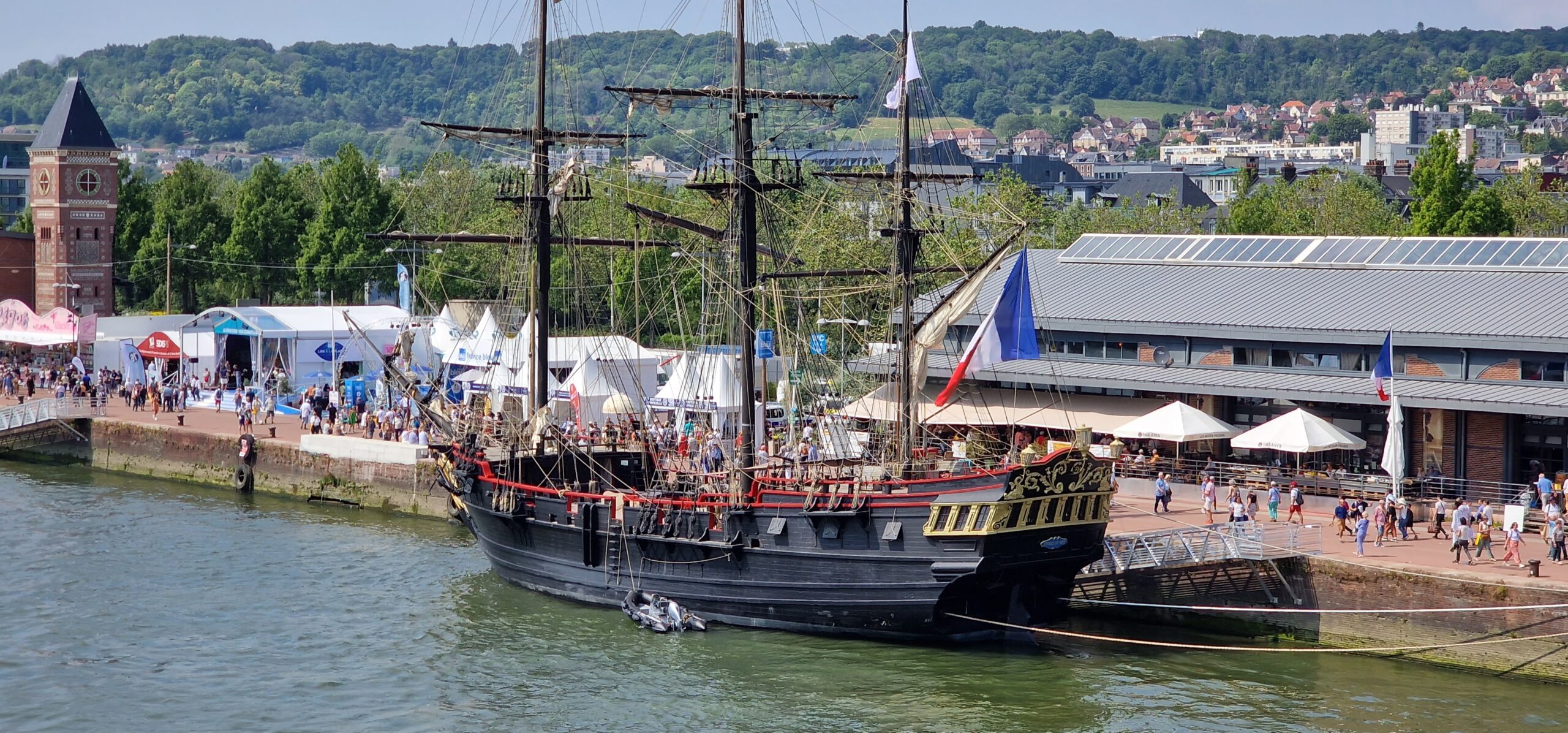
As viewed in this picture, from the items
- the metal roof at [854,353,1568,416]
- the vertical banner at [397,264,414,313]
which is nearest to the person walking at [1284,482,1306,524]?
the metal roof at [854,353,1568,416]

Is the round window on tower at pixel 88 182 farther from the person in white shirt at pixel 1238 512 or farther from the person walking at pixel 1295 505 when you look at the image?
the person walking at pixel 1295 505

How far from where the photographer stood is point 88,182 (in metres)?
80.4

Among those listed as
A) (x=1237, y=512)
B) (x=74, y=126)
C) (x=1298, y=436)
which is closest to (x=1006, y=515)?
(x=1237, y=512)

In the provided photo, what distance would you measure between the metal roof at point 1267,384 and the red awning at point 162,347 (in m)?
30.7

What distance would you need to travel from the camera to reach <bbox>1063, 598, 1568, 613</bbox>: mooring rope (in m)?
31.6

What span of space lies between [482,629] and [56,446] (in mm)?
32059

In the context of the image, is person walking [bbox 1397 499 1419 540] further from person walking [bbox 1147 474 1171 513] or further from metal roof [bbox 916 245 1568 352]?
metal roof [bbox 916 245 1568 352]

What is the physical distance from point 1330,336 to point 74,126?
59112 millimetres

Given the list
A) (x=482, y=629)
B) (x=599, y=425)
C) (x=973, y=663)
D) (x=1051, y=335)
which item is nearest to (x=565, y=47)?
(x=599, y=425)

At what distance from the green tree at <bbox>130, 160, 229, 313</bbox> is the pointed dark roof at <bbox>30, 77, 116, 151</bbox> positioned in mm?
7778

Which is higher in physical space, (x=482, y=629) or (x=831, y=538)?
(x=831, y=538)

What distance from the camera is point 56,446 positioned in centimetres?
6194

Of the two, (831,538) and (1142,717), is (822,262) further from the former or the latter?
(1142,717)

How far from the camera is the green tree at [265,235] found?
293 feet
